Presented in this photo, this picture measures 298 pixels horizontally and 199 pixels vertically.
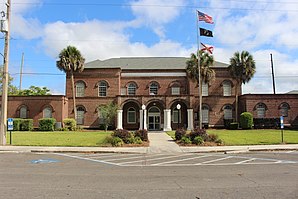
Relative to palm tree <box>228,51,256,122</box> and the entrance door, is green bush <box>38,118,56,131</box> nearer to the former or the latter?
the entrance door

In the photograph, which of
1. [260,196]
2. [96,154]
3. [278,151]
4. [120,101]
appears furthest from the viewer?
[120,101]

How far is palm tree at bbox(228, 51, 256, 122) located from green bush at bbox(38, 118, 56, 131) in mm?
24808

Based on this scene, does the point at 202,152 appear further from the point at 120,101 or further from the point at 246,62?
the point at 246,62

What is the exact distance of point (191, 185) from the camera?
7.64m

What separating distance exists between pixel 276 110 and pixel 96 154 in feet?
102

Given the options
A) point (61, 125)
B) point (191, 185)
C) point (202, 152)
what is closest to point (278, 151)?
point (202, 152)

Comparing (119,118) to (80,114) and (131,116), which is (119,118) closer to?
(131,116)

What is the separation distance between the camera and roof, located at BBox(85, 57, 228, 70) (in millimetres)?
43188

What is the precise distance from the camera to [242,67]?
3934 cm

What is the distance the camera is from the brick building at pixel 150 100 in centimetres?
3903

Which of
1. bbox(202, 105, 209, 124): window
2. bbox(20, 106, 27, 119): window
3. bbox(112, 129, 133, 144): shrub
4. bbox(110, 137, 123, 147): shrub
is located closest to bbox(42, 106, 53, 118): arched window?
bbox(20, 106, 27, 119): window

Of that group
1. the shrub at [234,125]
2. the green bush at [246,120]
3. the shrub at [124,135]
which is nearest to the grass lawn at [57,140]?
the shrub at [124,135]

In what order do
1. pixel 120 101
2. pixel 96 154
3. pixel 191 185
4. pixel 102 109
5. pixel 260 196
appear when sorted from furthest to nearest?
1. pixel 120 101
2. pixel 102 109
3. pixel 96 154
4. pixel 191 185
5. pixel 260 196

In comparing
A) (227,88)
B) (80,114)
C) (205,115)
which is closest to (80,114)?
(80,114)
